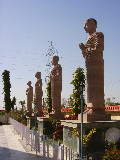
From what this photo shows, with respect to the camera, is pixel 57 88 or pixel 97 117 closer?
pixel 97 117

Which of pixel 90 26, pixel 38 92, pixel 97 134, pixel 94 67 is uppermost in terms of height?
pixel 90 26

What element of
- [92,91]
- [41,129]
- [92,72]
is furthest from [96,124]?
[41,129]

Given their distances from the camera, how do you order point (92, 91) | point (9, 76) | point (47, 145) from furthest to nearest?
point (9, 76), point (92, 91), point (47, 145)

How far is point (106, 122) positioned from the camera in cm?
923

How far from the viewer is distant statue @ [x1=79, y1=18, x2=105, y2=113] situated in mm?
10133

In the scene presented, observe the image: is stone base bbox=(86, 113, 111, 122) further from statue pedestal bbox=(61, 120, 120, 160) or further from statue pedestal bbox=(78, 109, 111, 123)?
statue pedestal bbox=(61, 120, 120, 160)

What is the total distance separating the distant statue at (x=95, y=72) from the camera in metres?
10.1

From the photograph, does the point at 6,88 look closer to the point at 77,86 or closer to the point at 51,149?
the point at 77,86

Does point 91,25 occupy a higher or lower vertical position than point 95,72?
higher

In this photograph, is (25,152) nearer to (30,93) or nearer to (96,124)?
(96,124)

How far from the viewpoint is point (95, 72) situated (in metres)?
10.2

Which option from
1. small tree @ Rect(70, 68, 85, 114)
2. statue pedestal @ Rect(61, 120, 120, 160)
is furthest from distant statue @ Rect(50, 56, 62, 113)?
statue pedestal @ Rect(61, 120, 120, 160)

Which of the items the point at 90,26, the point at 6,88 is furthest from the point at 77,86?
the point at 6,88

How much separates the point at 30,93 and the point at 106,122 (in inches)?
746
